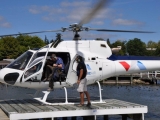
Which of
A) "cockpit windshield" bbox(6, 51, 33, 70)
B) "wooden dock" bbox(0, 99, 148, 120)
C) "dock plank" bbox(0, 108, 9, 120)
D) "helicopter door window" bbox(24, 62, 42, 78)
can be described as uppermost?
"cockpit windshield" bbox(6, 51, 33, 70)

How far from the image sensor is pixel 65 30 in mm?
14844

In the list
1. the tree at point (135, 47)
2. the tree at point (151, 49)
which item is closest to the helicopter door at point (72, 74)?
the tree at point (151, 49)

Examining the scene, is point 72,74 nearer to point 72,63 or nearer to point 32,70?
point 72,63

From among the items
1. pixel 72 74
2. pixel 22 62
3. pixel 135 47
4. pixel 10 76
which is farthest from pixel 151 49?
pixel 10 76

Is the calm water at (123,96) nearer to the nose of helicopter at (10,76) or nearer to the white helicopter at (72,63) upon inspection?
the white helicopter at (72,63)

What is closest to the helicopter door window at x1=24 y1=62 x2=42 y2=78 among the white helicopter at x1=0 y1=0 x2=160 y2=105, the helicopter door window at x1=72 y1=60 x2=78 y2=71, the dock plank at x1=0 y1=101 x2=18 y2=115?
the white helicopter at x1=0 y1=0 x2=160 y2=105

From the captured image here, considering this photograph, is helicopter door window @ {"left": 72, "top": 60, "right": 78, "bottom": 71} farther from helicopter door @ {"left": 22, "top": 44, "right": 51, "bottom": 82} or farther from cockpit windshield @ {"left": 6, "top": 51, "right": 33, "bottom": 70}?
cockpit windshield @ {"left": 6, "top": 51, "right": 33, "bottom": 70}

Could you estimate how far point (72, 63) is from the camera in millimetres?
15469

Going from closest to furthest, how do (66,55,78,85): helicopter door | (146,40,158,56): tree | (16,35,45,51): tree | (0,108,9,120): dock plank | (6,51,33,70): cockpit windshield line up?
(0,108,9,120): dock plank, (6,51,33,70): cockpit windshield, (66,55,78,85): helicopter door, (16,35,45,51): tree, (146,40,158,56): tree

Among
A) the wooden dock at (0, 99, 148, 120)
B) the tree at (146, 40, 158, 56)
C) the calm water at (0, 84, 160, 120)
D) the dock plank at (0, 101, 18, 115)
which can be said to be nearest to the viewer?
the wooden dock at (0, 99, 148, 120)

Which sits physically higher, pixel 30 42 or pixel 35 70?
pixel 30 42

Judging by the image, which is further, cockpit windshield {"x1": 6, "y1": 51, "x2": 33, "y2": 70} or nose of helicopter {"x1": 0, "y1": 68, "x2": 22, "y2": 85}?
cockpit windshield {"x1": 6, "y1": 51, "x2": 33, "y2": 70}

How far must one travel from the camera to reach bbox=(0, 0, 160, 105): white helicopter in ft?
49.2

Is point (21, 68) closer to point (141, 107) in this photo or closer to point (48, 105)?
point (48, 105)
